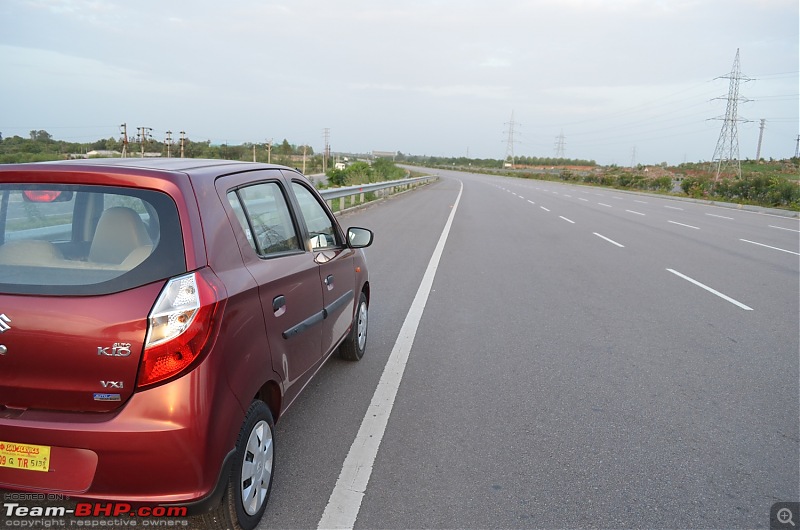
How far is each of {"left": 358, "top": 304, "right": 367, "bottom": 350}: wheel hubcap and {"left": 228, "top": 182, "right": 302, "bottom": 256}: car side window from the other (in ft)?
5.25

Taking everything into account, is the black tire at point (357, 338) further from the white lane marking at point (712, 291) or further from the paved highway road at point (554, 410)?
the white lane marking at point (712, 291)

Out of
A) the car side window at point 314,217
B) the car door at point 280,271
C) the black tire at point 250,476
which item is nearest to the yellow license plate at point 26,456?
the black tire at point 250,476

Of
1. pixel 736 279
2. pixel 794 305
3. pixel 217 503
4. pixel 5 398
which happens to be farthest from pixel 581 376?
pixel 736 279

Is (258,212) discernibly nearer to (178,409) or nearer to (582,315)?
(178,409)

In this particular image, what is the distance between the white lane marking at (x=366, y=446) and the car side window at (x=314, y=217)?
1.20 meters

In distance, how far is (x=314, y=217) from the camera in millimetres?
4551

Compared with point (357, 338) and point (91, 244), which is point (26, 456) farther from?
point (357, 338)

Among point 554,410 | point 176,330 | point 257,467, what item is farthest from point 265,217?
point 554,410

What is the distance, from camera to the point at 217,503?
2.51 meters

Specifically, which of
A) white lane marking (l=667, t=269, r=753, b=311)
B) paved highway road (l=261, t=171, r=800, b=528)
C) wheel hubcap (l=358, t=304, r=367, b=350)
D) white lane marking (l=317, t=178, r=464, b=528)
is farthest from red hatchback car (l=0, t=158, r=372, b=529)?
white lane marking (l=667, t=269, r=753, b=311)

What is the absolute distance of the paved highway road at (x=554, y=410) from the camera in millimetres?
3158

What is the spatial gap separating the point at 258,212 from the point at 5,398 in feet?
4.98

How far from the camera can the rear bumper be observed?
2.33 m

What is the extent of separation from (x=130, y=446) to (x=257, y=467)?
2.33 feet
